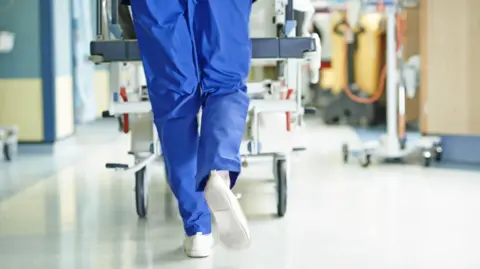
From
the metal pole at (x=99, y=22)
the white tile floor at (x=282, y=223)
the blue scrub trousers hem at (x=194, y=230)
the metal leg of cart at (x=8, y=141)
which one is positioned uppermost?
the metal pole at (x=99, y=22)

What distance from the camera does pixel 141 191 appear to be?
109 inches

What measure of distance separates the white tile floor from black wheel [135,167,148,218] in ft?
0.25

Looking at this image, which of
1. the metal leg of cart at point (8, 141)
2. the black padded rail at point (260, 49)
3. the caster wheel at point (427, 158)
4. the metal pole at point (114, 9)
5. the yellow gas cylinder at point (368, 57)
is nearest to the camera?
the black padded rail at point (260, 49)

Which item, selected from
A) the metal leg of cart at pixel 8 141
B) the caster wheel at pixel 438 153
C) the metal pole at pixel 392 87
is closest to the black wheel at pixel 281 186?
the metal pole at pixel 392 87

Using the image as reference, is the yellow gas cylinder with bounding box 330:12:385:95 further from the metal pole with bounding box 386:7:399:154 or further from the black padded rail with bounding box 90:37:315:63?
the black padded rail with bounding box 90:37:315:63

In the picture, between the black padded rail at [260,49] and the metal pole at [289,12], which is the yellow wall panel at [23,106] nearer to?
the black padded rail at [260,49]

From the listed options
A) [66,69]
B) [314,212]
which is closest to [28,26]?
[66,69]

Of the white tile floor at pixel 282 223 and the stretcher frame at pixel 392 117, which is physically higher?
the stretcher frame at pixel 392 117

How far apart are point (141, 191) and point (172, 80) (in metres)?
0.91

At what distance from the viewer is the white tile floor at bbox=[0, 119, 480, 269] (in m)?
2.11

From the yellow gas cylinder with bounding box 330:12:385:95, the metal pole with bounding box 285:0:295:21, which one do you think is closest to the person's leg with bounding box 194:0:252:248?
the metal pole with bounding box 285:0:295:21

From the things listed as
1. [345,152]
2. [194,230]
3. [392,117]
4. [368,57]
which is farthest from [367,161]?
[368,57]

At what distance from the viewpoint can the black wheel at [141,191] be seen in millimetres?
2771

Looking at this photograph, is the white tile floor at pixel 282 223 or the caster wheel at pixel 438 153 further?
the caster wheel at pixel 438 153
